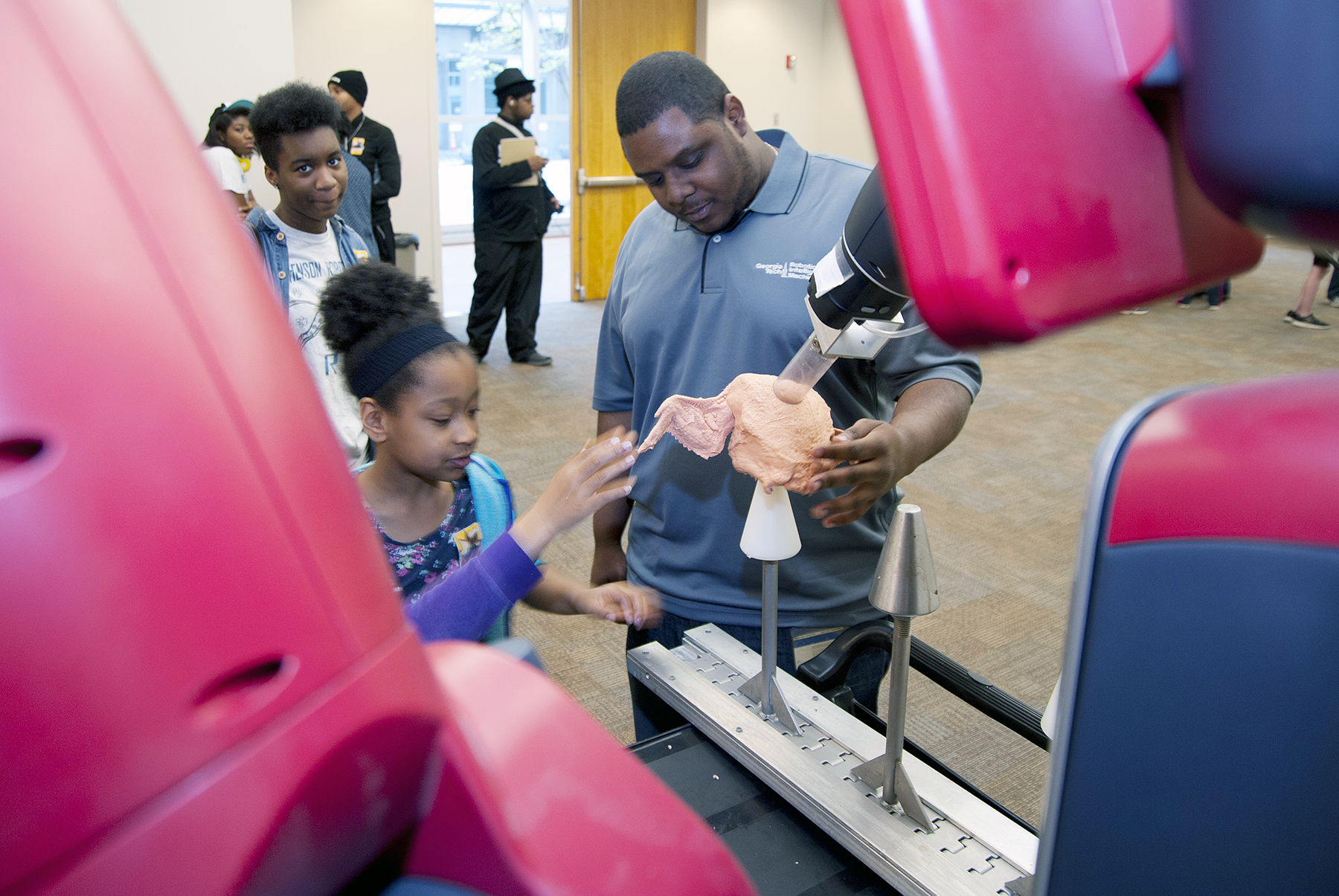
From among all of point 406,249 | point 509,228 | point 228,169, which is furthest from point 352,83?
point 228,169

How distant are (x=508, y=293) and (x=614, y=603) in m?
4.78

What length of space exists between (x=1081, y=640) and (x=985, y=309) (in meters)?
0.18

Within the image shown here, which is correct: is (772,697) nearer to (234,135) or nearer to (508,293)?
(234,135)

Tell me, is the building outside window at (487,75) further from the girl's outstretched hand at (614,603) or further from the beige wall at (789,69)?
the girl's outstretched hand at (614,603)

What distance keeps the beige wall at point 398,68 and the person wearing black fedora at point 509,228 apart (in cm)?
137

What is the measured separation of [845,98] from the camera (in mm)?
8953

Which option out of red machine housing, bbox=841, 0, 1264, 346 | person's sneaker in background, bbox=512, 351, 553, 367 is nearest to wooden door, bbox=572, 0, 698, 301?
person's sneaker in background, bbox=512, 351, 553, 367

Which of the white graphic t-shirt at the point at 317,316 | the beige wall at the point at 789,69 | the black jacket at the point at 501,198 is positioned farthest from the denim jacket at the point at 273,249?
the beige wall at the point at 789,69

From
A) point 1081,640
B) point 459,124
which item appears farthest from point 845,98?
point 1081,640

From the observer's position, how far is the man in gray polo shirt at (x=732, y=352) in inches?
55.9

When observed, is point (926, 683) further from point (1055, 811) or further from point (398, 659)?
point (398, 659)

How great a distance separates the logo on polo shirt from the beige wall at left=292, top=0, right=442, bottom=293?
228 inches

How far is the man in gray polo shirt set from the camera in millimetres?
1420

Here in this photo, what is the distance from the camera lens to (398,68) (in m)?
6.70
